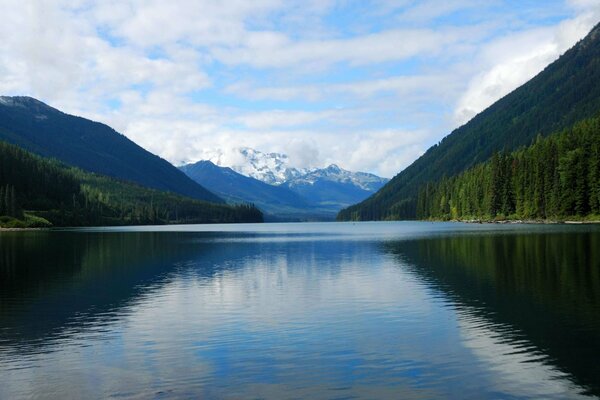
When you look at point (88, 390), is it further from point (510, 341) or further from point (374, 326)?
point (510, 341)

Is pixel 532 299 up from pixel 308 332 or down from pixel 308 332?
up

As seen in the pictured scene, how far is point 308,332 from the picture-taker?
36.6 metres

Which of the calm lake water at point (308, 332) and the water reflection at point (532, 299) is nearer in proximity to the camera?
the calm lake water at point (308, 332)

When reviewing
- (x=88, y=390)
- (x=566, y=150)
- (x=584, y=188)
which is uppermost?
(x=566, y=150)

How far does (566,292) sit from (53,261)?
234 feet

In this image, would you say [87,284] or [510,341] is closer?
[510,341]

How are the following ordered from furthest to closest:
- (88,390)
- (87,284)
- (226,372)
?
1. (87,284)
2. (226,372)
3. (88,390)

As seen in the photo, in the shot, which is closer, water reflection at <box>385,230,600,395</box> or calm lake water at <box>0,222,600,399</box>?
calm lake water at <box>0,222,600,399</box>

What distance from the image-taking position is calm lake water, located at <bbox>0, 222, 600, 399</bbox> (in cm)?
2550

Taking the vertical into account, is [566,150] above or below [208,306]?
above

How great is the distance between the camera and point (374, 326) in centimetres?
3806

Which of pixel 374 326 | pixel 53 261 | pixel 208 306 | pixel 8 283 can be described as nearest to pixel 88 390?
pixel 374 326

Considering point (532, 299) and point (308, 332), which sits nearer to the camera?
point (308, 332)

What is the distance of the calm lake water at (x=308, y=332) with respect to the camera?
25500 mm
